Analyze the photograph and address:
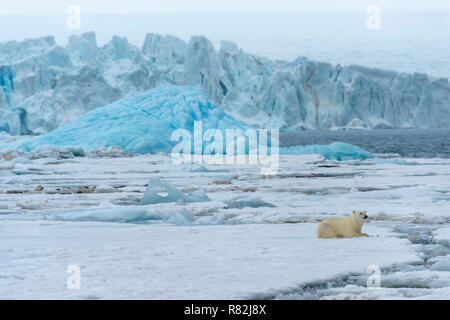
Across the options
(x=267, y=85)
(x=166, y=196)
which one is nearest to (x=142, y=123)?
(x=166, y=196)

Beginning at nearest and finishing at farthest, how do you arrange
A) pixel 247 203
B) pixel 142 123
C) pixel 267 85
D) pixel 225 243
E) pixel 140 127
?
1. pixel 225 243
2. pixel 247 203
3. pixel 140 127
4. pixel 142 123
5. pixel 267 85

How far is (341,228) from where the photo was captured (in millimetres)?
6195

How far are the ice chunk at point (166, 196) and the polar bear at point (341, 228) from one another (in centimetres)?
390

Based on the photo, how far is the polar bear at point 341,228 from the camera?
614 centimetres

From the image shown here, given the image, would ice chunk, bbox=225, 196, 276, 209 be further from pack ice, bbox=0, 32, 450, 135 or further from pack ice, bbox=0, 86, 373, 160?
pack ice, bbox=0, 32, 450, 135

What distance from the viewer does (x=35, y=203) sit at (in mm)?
9547

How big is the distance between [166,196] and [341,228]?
14.0 feet

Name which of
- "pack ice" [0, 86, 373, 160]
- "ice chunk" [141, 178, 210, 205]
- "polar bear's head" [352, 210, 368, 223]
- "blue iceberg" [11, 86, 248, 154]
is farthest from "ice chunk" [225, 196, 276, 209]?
"blue iceberg" [11, 86, 248, 154]

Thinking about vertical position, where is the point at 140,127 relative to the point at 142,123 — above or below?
below

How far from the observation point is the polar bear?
242 inches

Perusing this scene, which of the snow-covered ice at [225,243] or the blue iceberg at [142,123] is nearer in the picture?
the snow-covered ice at [225,243]

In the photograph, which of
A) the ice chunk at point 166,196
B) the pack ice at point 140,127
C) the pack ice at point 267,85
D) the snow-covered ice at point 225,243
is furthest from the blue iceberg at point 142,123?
the pack ice at point 267,85

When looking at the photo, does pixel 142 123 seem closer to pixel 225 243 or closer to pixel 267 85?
pixel 225 243

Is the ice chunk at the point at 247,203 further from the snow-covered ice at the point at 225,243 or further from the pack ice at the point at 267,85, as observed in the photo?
the pack ice at the point at 267,85
